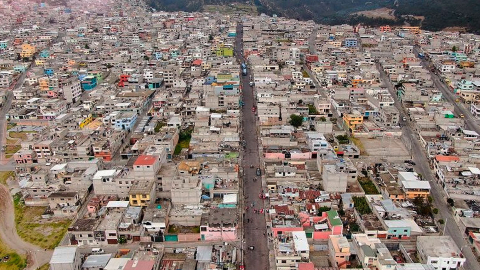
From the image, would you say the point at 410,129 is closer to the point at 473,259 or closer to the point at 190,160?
the point at 473,259

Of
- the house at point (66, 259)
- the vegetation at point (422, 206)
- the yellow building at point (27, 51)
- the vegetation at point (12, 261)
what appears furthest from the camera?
the yellow building at point (27, 51)

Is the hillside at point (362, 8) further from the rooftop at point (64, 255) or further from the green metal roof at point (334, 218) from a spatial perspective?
the rooftop at point (64, 255)

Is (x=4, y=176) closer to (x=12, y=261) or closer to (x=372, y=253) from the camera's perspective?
(x=12, y=261)

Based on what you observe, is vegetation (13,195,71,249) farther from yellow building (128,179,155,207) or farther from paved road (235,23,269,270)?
paved road (235,23,269,270)

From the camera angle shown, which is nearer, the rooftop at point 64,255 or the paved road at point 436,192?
the rooftop at point 64,255

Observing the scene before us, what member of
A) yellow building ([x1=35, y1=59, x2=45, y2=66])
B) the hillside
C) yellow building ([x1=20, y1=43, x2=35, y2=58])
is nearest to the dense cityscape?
yellow building ([x1=35, y1=59, x2=45, y2=66])

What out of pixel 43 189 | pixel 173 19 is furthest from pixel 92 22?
pixel 43 189

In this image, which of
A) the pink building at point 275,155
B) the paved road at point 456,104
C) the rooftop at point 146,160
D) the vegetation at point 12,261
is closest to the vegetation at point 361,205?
the pink building at point 275,155
